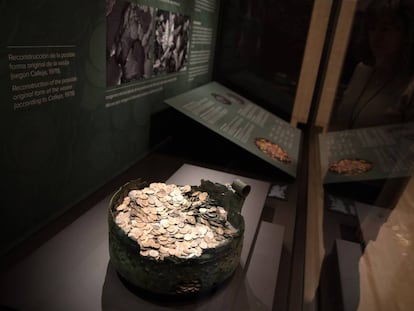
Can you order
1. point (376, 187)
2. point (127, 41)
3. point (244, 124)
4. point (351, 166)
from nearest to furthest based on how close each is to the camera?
point (376, 187) → point (351, 166) → point (127, 41) → point (244, 124)

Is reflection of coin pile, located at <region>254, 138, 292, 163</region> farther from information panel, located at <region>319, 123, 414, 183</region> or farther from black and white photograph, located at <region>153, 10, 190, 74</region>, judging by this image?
black and white photograph, located at <region>153, 10, 190, 74</region>

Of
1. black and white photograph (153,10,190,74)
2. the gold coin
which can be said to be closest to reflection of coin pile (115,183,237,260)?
the gold coin

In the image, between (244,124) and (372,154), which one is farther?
(244,124)

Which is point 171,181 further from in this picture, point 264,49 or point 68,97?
point 264,49

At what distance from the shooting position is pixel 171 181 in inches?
58.9

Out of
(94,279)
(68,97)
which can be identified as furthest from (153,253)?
(68,97)

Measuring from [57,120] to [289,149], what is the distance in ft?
4.45

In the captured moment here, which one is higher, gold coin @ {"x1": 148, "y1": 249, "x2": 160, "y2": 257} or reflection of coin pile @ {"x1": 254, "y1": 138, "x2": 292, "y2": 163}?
gold coin @ {"x1": 148, "y1": 249, "x2": 160, "y2": 257}

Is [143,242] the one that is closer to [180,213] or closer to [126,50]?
[180,213]

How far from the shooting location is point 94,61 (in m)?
1.26

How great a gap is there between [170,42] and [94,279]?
4.54 ft

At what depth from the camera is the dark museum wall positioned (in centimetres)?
95

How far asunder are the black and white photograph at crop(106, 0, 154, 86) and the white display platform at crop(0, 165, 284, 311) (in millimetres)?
605

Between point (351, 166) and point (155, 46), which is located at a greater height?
point (155, 46)
